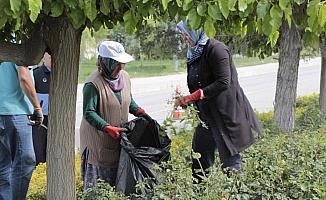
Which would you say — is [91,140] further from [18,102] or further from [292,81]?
[292,81]

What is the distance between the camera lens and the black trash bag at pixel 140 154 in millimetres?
3936

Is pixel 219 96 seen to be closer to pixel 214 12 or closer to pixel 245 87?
pixel 214 12

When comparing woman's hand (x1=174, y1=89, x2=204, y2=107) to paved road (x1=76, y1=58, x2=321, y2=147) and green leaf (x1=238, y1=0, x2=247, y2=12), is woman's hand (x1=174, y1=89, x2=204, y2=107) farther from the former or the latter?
paved road (x1=76, y1=58, x2=321, y2=147)

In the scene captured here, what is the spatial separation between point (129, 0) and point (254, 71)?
2975cm

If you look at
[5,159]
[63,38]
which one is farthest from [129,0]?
[5,159]

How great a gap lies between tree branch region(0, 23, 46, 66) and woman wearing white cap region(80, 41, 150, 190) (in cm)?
94

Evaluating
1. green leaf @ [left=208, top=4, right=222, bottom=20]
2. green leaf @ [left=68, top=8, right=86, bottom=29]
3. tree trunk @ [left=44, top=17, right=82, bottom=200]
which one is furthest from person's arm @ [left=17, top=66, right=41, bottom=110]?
green leaf @ [left=208, top=4, right=222, bottom=20]

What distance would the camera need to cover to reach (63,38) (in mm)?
3146

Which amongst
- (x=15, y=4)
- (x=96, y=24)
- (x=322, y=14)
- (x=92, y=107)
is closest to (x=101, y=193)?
(x=92, y=107)

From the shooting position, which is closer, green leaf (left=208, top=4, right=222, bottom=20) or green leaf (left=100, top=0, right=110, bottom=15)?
green leaf (left=208, top=4, right=222, bottom=20)

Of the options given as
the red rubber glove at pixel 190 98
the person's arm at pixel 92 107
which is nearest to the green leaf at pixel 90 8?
the person's arm at pixel 92 107

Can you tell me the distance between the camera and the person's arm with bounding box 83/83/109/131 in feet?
13.4

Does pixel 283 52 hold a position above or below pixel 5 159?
above

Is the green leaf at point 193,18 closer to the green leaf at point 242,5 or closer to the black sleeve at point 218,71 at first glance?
the green leaf at point 242,5
